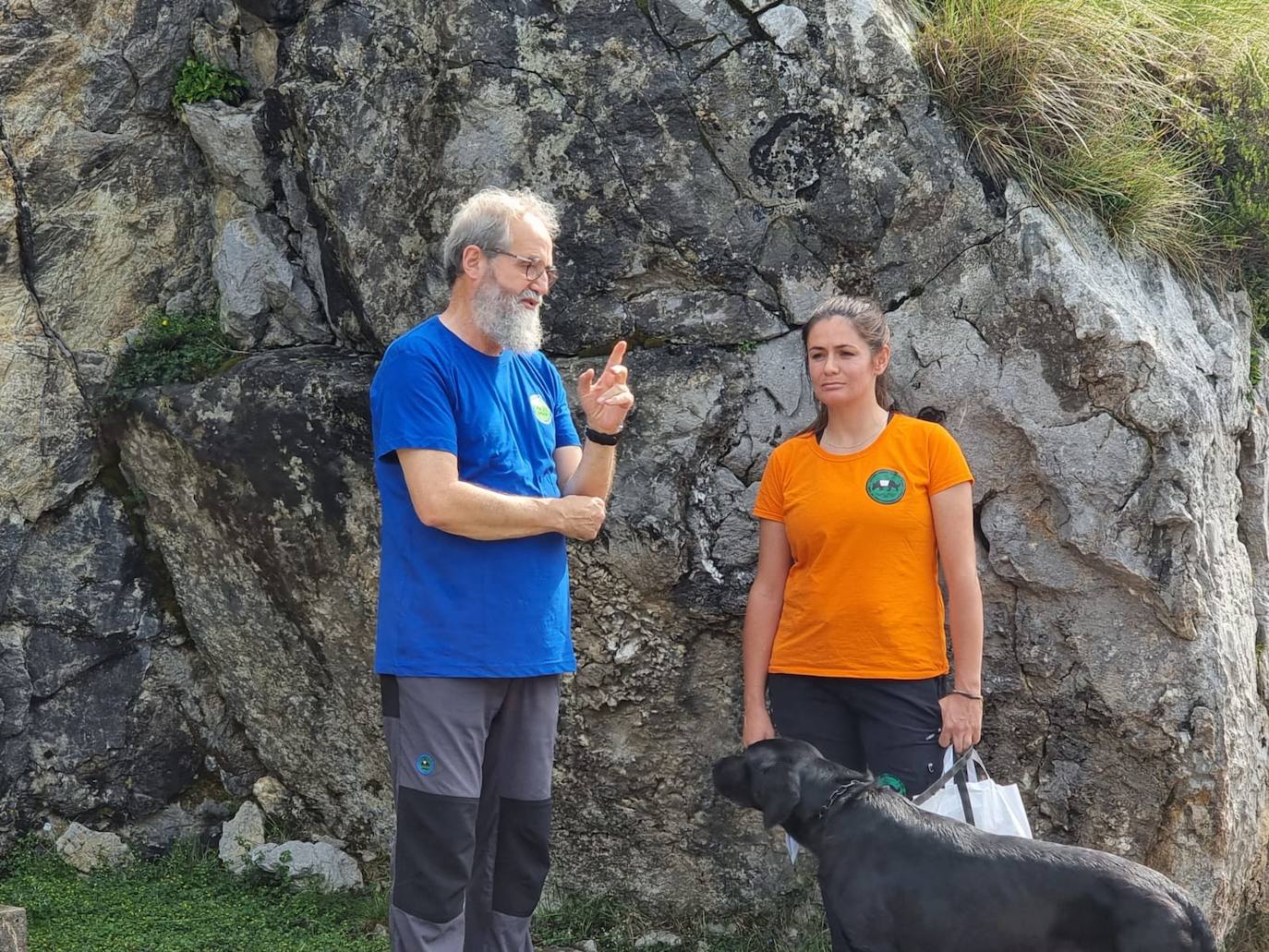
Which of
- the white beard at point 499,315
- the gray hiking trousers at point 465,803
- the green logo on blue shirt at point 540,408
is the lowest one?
the gray hiking trousers at point 465,803

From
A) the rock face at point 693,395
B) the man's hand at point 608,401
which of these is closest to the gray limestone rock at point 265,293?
the rock face at point 693,395

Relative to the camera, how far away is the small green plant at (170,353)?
507cm

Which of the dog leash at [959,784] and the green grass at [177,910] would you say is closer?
the dog leash at [959,784]

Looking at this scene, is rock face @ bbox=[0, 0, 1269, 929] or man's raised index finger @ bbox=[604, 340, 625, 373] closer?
man's raised index finger @ bbox=[604, 340, 625, 373]

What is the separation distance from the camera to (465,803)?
10.6 ft

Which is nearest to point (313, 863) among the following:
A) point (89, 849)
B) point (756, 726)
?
point (89, 849)

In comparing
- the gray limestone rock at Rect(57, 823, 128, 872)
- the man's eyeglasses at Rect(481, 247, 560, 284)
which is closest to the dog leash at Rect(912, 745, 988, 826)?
the man's eyeglasses at Rect(481, 247, 560, 284)

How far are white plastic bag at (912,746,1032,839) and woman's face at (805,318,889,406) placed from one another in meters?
1.06

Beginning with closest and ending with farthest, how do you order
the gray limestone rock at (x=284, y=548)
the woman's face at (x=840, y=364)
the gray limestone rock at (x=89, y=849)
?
the woman's face at (x=840, y=364)
the gray limestone rock at (x=284, y=548)
the gray limestone rock at (x=89, y=849)

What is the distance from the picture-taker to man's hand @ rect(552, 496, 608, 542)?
129 inches

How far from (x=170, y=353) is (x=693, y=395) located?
2202 mm

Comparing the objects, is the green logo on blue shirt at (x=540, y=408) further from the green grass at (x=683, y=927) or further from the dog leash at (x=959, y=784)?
the green grass at (x=683, y=927)

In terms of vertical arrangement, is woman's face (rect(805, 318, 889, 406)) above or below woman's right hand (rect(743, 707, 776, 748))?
above

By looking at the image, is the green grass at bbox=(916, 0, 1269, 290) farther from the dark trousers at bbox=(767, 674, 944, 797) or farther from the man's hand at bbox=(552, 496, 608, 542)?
the man's hand at bbox=(552, 496, 608, 542)
